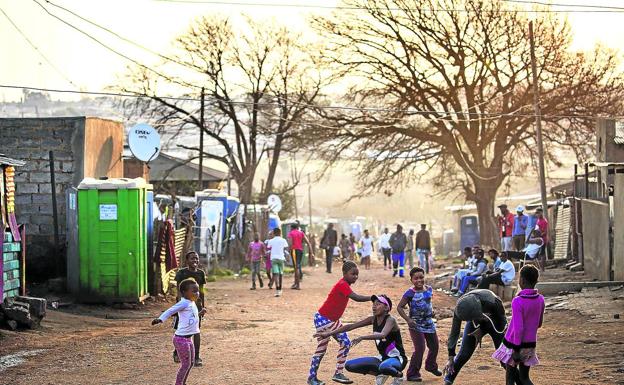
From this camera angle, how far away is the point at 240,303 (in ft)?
73.4

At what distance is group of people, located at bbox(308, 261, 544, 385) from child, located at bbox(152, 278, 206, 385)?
4.18 feet

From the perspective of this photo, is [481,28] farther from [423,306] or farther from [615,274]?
[423,306]

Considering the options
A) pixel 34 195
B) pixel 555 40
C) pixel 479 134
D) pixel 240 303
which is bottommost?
pixel 240 303

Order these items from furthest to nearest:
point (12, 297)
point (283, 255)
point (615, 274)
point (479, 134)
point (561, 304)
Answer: point (479, 134) → point (283, 255) → point (615, 274) → point (561, 304) → point (12, 297)

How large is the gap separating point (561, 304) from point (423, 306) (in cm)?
834

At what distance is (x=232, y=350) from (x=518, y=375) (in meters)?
5.51

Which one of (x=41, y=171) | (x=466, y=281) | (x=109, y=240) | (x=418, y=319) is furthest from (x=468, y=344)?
(x=41, y=171)

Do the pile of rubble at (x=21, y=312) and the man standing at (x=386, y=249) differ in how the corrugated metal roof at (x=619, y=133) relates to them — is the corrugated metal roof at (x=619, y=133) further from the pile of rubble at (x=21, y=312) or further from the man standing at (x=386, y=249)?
the pile of rubble at (x=21, y=312)

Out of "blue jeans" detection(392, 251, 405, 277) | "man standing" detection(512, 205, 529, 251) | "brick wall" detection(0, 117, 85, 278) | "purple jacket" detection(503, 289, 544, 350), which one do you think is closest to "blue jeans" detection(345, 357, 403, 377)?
"purple jacket" detection(503, 289, 544, 350)

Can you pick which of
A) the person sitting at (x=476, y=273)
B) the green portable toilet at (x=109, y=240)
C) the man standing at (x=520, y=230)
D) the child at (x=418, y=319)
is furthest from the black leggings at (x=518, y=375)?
the man standing at (x=520, y=230)

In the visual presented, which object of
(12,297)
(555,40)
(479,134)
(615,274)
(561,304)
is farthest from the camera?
(479,134)

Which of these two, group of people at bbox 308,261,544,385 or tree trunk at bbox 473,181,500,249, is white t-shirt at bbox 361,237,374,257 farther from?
group of people at bbox 308,261,544,385

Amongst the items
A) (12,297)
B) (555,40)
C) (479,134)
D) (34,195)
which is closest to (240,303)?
(34,195)

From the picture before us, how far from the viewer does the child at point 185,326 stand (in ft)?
34.9
